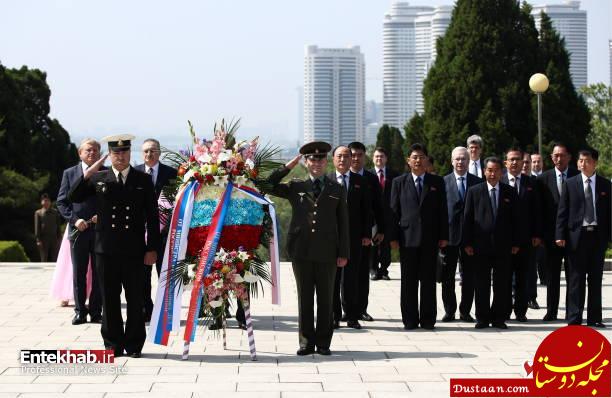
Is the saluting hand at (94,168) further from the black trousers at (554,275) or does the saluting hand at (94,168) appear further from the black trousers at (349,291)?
the black trousers at (554,275)

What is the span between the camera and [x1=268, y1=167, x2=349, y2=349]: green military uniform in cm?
995

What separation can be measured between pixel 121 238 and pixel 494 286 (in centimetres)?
424

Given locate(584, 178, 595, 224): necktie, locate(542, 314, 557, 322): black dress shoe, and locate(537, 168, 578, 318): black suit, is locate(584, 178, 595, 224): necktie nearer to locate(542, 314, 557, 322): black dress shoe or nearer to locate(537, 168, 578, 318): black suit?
locate(537, 168, 578, 318): black suit

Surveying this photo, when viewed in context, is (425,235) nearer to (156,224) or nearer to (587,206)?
(587,206)

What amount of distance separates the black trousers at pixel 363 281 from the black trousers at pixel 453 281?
92 cm

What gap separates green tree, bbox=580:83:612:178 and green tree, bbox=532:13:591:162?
2400 centimetres

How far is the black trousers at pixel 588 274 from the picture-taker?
11516mm

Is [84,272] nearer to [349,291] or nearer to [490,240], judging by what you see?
A: [349,291]

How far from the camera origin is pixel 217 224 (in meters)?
9.80

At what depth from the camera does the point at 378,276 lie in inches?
663

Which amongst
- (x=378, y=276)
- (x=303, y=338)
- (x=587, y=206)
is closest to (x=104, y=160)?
(x=303, y=338)

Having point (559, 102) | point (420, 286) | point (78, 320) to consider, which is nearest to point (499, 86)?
point (559, 102)

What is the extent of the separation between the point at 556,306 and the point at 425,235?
69.3 inches

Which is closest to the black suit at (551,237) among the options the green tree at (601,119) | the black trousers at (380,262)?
the black trousers at (380,262)
